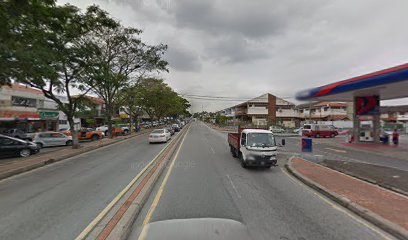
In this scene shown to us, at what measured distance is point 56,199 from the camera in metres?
6.32

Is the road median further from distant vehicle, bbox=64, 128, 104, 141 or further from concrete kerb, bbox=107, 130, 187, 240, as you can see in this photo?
distant vehicle, bbox=64, 128, 104, 141

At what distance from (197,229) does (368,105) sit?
79.7ft

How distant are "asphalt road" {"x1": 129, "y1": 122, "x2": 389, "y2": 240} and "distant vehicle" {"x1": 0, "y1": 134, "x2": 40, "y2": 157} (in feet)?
41.7

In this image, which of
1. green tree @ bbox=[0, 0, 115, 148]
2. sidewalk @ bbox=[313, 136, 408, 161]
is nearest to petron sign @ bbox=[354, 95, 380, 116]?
sidewalk @ bbox=[313, 136, 408, 161]

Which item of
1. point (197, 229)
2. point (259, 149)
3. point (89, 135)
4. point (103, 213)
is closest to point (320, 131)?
point (259, 149)

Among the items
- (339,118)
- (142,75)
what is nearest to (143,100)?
(142,75)

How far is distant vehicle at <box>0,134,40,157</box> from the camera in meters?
14.4

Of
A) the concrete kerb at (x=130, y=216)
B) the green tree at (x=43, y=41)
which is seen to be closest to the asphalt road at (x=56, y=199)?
the concrete kerb at (x=130, y=216)

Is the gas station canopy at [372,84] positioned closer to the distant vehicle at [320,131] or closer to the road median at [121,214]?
the distant vehicle at [320,131]

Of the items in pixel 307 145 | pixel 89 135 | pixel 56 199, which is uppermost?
pixel 307 145

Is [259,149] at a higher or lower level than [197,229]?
higher

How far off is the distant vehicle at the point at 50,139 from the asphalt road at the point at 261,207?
700 inches

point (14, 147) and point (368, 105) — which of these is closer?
point (14, 147)

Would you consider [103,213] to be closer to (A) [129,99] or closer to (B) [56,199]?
(B) [56,199]
